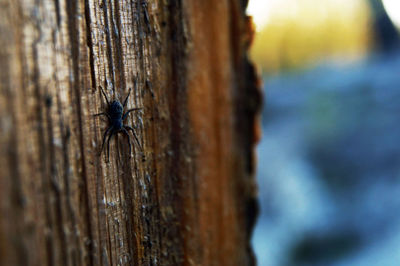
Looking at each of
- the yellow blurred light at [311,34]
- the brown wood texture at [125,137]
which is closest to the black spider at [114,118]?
the brown wood texture at [125,137]

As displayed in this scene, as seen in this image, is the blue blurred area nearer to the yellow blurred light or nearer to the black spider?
the yellow blurred light

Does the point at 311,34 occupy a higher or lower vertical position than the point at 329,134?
higher

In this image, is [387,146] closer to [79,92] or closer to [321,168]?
[321,168]

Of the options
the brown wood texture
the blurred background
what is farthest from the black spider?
the blurred background

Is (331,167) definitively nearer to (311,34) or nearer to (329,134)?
(329,134)

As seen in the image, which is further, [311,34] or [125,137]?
[311,34]

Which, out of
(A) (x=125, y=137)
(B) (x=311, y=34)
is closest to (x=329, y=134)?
(B) (x=311, y=34)
